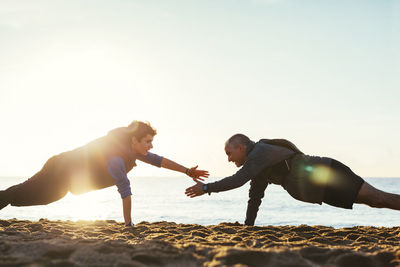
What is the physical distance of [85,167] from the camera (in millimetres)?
5801

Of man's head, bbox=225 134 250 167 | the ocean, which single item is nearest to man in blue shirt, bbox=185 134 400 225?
man's head, bbox=225 134 250 167

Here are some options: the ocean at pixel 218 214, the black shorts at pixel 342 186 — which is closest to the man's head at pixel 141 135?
the black shorts at pixel 342 186

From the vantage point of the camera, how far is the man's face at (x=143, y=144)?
5.75 m

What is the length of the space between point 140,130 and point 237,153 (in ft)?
4.67

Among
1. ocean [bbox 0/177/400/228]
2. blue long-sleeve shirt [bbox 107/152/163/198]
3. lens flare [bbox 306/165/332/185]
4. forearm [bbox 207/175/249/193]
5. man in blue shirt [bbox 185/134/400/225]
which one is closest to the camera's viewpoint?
man in blue shirt [bbox 185/134/400/225]

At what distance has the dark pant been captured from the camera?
18.7 feet

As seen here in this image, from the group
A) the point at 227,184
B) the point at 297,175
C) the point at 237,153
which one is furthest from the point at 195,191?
the point at 297,175

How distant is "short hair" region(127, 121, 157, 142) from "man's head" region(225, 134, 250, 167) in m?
1.15

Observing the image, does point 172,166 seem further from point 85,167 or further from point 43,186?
point 43,186

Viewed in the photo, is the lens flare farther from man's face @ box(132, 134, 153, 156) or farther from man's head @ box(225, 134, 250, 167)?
man's face @ box(132, 134, 153, 156)

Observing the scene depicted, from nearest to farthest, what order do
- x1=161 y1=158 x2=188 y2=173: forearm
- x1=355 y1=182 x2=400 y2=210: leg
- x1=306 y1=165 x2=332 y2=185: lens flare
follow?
x1=355 y1=182 x2=400 y2=210: leg, x1=306 y1=165 x2=332 y2=185: lens flare, x1=161 y1=158 x2=188 y2=173: forearm

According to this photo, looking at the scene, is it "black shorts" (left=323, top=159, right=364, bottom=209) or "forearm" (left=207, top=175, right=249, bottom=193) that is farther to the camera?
"forearm" (left=207, top=175, right=249, bottom=193)

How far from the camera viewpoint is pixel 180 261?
127 inches

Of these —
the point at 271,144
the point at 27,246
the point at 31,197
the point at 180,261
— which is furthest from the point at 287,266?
the point at 31,197
